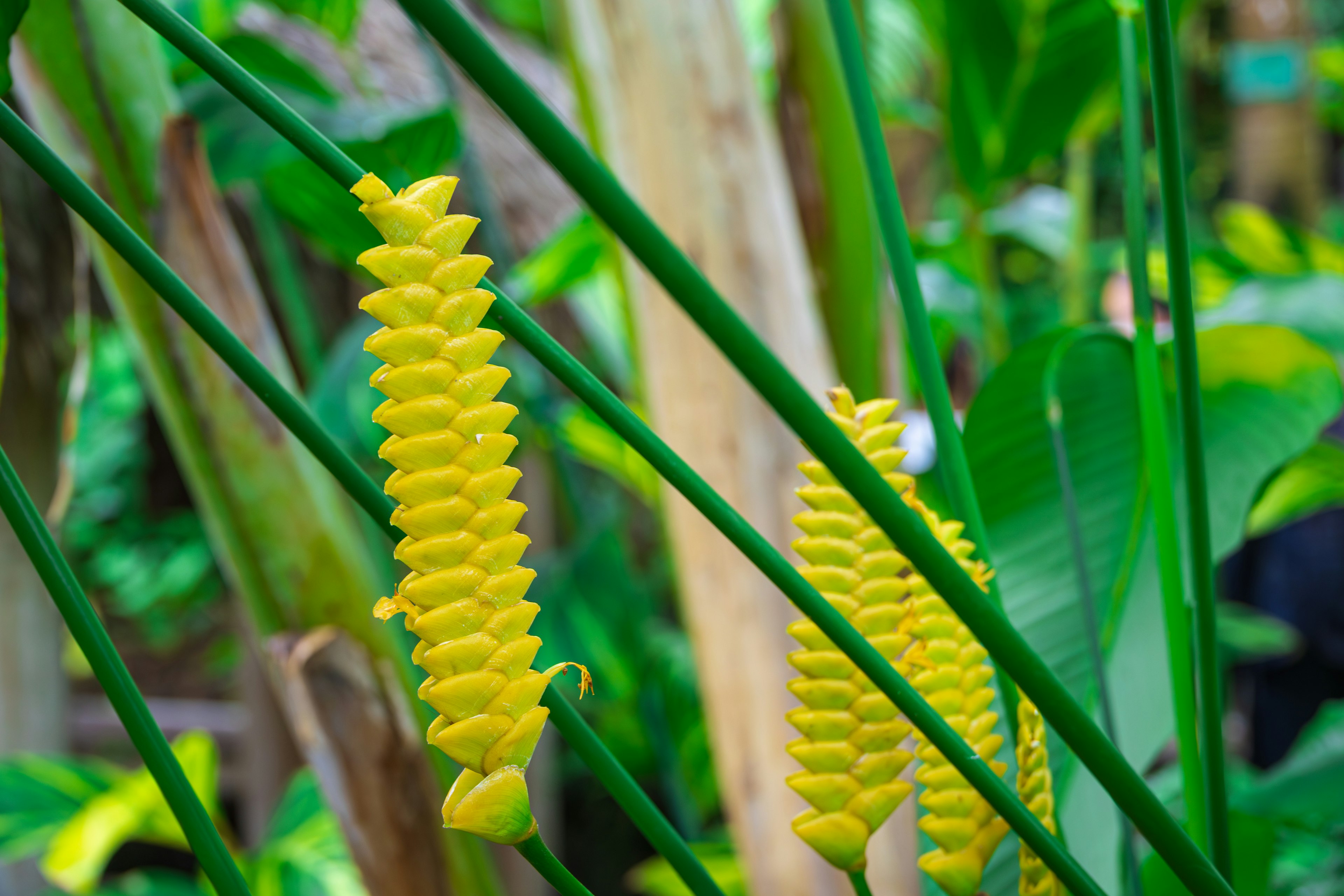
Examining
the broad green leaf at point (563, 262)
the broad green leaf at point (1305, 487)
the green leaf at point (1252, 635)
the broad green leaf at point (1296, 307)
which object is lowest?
the green leaf at point (1252, 635)

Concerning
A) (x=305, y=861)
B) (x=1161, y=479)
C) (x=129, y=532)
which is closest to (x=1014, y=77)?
(x=1161, y=479)

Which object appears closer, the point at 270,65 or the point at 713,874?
the point at 270,65

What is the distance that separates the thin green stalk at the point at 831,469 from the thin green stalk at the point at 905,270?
0.12ft

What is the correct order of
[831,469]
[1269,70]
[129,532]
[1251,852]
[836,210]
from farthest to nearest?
[129,532]
[1269,70]
[836,210]
[1251,852]
[831,469]

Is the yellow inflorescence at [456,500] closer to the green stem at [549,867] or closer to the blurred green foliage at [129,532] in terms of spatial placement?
the green stem at [549,867]

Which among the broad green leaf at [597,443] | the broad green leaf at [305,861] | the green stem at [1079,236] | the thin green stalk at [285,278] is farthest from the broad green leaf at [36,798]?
the green stem at [1079,236]

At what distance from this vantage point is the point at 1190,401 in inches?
5.0

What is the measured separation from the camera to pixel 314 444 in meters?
0.11

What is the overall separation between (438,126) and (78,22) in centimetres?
15

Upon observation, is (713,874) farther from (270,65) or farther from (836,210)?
(270,65)

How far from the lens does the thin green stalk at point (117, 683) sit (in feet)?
0.34

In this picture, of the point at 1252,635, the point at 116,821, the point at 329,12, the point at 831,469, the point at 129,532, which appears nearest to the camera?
the point at 831,469

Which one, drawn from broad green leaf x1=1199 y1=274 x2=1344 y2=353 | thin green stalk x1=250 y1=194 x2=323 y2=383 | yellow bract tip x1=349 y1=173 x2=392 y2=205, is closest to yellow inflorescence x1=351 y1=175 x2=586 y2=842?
yellow bract tip x1=349 y1=173 x2=392 y2=205

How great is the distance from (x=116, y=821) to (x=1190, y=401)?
0.75 meters
